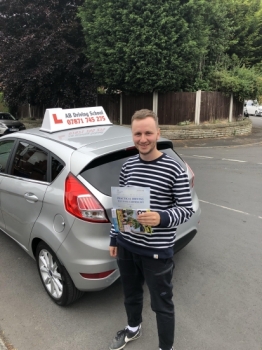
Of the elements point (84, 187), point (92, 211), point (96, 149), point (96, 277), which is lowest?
point (96, 277)

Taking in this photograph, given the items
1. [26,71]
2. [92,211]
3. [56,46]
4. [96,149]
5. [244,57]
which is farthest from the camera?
[244,57]

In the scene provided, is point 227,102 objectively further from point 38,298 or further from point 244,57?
point 38,298

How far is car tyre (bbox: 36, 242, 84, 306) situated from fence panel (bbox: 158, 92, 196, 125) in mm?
12524

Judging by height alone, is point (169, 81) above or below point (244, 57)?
below

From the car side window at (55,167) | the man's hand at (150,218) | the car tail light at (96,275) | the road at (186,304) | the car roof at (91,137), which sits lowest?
the road at (186,304)

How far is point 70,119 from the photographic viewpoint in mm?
3461

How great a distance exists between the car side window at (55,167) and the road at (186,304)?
1.23 metres

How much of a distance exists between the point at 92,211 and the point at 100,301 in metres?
1.02

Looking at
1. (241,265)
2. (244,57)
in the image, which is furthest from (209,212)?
(244,57)

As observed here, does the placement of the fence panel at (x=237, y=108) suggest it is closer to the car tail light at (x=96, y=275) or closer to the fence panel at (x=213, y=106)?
the fence panel at (x=213, y=106)

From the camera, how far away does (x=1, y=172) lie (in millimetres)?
3576

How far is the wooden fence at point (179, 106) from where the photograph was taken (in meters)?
14.4

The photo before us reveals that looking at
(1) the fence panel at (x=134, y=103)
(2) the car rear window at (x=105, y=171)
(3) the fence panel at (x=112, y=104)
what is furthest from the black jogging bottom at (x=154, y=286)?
(3) the fence panel at (x=112, y=104)

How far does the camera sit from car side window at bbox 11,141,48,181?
2.94 meters
